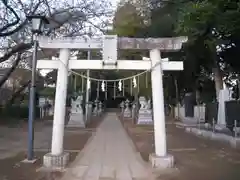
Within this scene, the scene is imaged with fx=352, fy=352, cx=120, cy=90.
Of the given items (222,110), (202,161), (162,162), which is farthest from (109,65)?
(222,110)

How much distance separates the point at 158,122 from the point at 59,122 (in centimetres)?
248

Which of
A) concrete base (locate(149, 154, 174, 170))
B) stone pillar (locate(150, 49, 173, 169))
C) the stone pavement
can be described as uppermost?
stone pillar (locate(150, 49, 173, 169))

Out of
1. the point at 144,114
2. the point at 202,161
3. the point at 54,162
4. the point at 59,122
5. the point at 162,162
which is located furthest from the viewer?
the point at 144,114

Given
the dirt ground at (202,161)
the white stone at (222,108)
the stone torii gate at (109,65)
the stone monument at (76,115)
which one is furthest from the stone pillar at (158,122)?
the stone monument at (76,115)

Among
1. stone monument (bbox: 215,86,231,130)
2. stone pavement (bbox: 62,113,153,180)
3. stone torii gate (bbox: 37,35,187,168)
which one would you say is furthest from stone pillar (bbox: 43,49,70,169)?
stone monument (bbox: 215,86,231,130)

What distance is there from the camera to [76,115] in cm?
2548

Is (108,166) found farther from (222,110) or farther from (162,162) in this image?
(222,110)

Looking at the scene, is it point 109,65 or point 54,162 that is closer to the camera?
point 54,162

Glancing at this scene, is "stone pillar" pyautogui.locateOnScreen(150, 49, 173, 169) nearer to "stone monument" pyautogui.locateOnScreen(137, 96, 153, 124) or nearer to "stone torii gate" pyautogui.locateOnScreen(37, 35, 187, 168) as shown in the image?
"stone torii gate" pyautogui.locateOnScreen(37, 35, 187, 168)

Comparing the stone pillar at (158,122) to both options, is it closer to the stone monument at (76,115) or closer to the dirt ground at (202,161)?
the dirt ground at (202,161)

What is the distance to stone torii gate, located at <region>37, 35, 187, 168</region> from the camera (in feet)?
28.8

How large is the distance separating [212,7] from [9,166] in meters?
7.00

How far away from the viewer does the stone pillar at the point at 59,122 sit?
8.74 meters

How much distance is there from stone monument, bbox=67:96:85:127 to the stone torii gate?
633 inches
